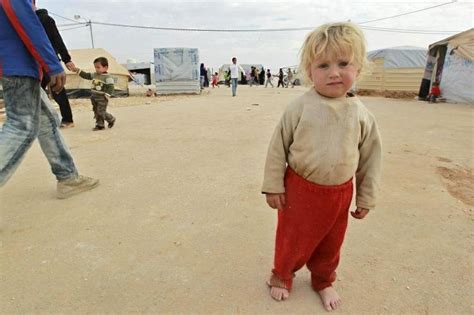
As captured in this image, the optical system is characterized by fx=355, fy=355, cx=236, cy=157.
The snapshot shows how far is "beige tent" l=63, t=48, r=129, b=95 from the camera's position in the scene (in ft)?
48.3

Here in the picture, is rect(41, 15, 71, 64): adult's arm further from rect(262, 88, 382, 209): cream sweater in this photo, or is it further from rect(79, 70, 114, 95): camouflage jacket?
rect(262, 88, 382, 209): cream sweater

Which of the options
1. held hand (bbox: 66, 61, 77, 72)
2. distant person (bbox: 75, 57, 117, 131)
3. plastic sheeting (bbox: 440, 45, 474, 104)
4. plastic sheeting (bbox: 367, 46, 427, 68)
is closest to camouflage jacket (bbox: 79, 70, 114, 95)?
distant person (bbox: 75, 57, 117, 131)

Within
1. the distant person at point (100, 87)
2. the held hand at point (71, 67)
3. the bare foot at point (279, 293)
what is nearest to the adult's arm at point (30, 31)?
the held hand at point (71, 67)

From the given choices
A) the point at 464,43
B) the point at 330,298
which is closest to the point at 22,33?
the point at 330,298

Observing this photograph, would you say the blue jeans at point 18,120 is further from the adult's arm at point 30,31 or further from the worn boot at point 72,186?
the worn boot at point 72,186

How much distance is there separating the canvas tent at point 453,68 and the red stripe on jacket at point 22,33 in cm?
1294

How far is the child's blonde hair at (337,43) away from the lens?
1413mm

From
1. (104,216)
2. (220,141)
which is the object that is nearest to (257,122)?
(220,141)

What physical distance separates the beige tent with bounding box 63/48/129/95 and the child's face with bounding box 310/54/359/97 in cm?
1476

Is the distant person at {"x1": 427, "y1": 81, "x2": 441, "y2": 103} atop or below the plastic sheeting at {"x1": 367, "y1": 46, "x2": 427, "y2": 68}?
below

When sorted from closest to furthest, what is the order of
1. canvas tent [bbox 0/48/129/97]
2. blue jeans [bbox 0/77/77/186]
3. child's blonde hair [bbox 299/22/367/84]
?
child's blonde hair [bbox 299/22/367/84], blue jeans [bbox 0/77/77/186], canvas tent [bbox 0/48/129/97]

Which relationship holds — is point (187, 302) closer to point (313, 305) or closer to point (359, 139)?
point (313, 305)

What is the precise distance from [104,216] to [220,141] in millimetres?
2728

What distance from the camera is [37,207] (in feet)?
9.02
